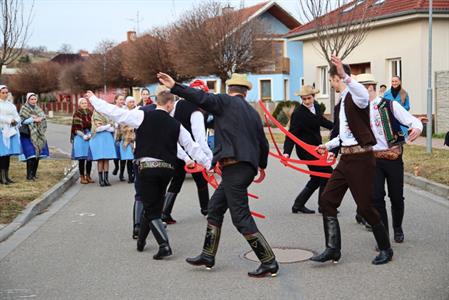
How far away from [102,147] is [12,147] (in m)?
1.79

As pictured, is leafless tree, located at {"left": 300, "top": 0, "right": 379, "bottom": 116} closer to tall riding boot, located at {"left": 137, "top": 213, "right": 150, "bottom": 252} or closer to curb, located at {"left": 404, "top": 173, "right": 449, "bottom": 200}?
curb, located at {"left": 404, "top": 173, "right": 449, "bottom": 200}

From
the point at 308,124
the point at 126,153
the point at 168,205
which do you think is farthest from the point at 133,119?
the point at 126,153

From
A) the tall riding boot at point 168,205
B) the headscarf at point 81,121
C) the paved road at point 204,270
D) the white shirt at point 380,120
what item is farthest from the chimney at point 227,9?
the white shirt at point 380,120

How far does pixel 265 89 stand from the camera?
5234cm

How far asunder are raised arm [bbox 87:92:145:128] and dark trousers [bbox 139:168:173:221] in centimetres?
52

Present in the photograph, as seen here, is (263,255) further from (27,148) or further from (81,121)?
(81,121)

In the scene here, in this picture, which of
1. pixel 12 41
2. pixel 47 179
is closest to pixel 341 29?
pixel 12 41

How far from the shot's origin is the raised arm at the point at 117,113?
23.7 feet

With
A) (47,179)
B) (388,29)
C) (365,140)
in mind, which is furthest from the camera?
(388,29)

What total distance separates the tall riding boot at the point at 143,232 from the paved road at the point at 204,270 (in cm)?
11

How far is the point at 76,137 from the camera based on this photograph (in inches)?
574

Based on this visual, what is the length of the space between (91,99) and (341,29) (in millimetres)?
18009

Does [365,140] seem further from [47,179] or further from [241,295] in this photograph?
[47,179]

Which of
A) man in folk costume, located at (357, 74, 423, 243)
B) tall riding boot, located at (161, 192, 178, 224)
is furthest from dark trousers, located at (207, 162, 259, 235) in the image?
tall riding boot, located at (161, 192, 178, 224)
